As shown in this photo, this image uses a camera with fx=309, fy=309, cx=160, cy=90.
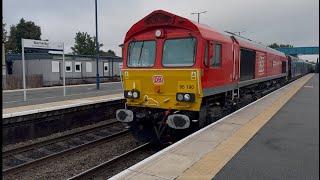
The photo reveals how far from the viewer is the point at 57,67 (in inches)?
1222

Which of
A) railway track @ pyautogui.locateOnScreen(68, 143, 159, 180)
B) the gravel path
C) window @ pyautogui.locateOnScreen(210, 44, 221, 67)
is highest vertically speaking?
window @ pyautogui.locateOnScreen(210, 44, 221, 67)

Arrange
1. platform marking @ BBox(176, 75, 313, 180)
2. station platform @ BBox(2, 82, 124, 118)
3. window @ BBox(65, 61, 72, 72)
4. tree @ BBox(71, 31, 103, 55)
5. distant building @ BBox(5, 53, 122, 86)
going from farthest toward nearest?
tree @ BBox(71, 31, 103, 55)
window @ BBox(65, 61, 72, 72)
distant building @ BBox(5, 53, 122, 86)
station platform @ BBox(2, 82, 124, 118)
platform marking @ BBox(176, 75, 313, 180)

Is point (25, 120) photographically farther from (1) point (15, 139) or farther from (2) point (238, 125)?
(2) point (238, 125)

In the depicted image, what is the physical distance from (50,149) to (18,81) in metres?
19.9

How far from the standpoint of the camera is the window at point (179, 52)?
7.71 metres

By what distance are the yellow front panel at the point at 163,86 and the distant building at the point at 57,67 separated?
23.5 metres

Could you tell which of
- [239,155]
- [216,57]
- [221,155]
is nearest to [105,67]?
[216,57]

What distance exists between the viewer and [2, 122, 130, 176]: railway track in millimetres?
7938

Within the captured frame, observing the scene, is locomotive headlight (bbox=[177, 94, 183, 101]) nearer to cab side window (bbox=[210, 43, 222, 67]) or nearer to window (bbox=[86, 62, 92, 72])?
cab side window (bbox=[210, 43, 222, 67])

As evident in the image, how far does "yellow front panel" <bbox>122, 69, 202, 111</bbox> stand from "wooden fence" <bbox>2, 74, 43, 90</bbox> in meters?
20.3

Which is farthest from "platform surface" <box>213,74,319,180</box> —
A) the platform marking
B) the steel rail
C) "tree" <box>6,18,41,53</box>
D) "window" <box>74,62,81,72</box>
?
"tree" <box>6,18,41,53</box>

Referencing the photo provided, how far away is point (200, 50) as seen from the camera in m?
7.55

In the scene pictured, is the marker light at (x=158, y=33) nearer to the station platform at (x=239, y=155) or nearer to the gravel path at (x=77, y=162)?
the station platform at (x=239, y=155)

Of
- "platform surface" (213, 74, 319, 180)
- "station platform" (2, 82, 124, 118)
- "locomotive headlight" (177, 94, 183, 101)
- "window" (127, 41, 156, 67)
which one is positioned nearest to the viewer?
"platform surface" (213, 74, 319, 180)
